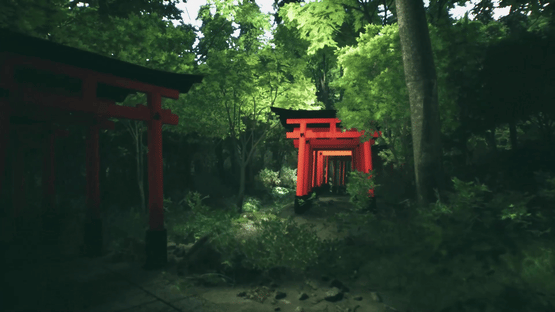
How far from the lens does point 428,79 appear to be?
6.21 m

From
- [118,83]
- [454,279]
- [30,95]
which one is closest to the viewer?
[454,279]

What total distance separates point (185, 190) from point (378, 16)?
41.7 ft

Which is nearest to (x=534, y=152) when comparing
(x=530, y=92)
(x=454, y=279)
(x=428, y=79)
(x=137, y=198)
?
(x=530, y=92)

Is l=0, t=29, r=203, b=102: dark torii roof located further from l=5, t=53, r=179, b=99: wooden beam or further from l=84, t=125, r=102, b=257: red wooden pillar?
l=84, t=125, r=102, b=257: red wooden pillar

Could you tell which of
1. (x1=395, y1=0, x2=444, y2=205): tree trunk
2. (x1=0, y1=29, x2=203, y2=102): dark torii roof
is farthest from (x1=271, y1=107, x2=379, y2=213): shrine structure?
(x1=0, y1=29, x2=203, y2=102): dark torii roof

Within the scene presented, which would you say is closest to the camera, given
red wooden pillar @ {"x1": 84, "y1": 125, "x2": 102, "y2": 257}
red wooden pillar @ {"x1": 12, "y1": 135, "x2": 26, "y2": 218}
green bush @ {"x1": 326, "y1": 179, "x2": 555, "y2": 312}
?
green bush @ {"x1": 326, "y1": 179, "x2": 555, "y2": 312}

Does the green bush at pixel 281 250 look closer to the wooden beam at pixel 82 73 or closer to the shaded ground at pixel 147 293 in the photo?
the shaded ground at pixel 147 293

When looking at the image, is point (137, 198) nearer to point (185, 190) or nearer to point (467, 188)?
point (185, 190)

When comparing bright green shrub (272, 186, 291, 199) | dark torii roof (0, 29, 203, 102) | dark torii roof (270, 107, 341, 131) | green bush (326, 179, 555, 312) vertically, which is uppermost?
dark torii roof (0, 29, 203, 102)

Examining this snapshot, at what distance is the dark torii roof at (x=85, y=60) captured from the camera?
4.68 m

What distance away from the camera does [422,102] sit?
615 cm

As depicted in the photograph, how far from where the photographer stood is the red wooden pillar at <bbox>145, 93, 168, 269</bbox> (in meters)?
6.26

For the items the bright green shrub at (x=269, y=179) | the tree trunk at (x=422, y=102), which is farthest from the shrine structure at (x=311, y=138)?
the bright green shrub at (x=269, y=179)

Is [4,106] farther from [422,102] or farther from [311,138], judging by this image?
[311,138]
